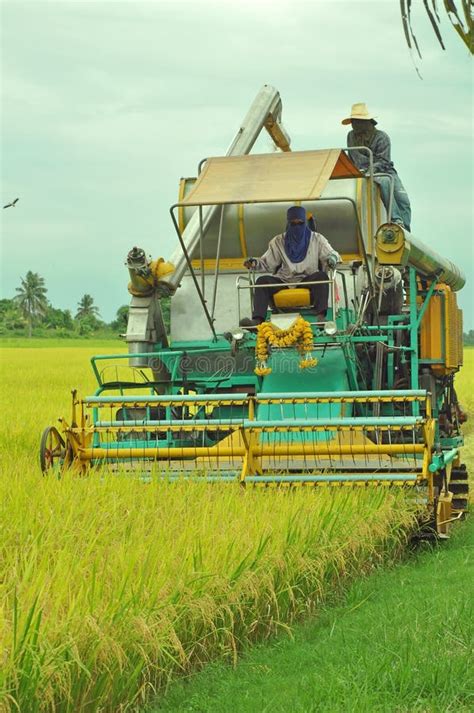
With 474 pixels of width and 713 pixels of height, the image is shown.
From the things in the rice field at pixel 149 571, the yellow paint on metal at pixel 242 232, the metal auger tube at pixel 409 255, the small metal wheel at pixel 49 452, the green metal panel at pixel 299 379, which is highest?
the yellow paint on metal at pixel 242 232

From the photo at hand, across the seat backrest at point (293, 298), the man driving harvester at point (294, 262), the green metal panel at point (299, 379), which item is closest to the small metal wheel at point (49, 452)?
the green metal panel at point (299, 379)

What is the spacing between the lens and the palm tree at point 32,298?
330 ft

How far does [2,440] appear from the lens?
13.1 metres

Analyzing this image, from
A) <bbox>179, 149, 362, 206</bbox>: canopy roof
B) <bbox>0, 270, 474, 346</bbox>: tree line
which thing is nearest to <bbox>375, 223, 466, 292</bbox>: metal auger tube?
<bbox>179, 149, 362, 206</bbox>: canopy roof

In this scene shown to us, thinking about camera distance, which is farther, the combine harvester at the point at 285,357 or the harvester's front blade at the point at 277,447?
the combine harvester at the point at 285,357

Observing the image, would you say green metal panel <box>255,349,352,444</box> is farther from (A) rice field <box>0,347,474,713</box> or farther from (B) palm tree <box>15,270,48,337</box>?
(B) palm tree <box>15,270,48,337</box>

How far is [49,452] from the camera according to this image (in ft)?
27.6

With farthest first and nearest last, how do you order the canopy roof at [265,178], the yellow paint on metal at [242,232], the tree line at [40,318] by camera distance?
1. the tree line at [40,318]
2. the yellow paint on metal at [242,232]
3. the canopy roof at [265,178]

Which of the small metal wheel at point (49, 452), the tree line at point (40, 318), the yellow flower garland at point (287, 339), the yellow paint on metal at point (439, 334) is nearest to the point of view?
the small metal wheel at point (49, 452)

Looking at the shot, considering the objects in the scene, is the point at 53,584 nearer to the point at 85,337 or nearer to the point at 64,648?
the point at 64,648

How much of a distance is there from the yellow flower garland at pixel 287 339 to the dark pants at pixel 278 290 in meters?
0.35

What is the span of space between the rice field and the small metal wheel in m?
0.16

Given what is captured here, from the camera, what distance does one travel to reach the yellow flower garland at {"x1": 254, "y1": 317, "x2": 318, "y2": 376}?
8859 mm

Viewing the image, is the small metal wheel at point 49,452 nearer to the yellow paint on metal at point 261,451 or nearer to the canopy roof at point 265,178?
the yellow paint on metal at point 261,451
